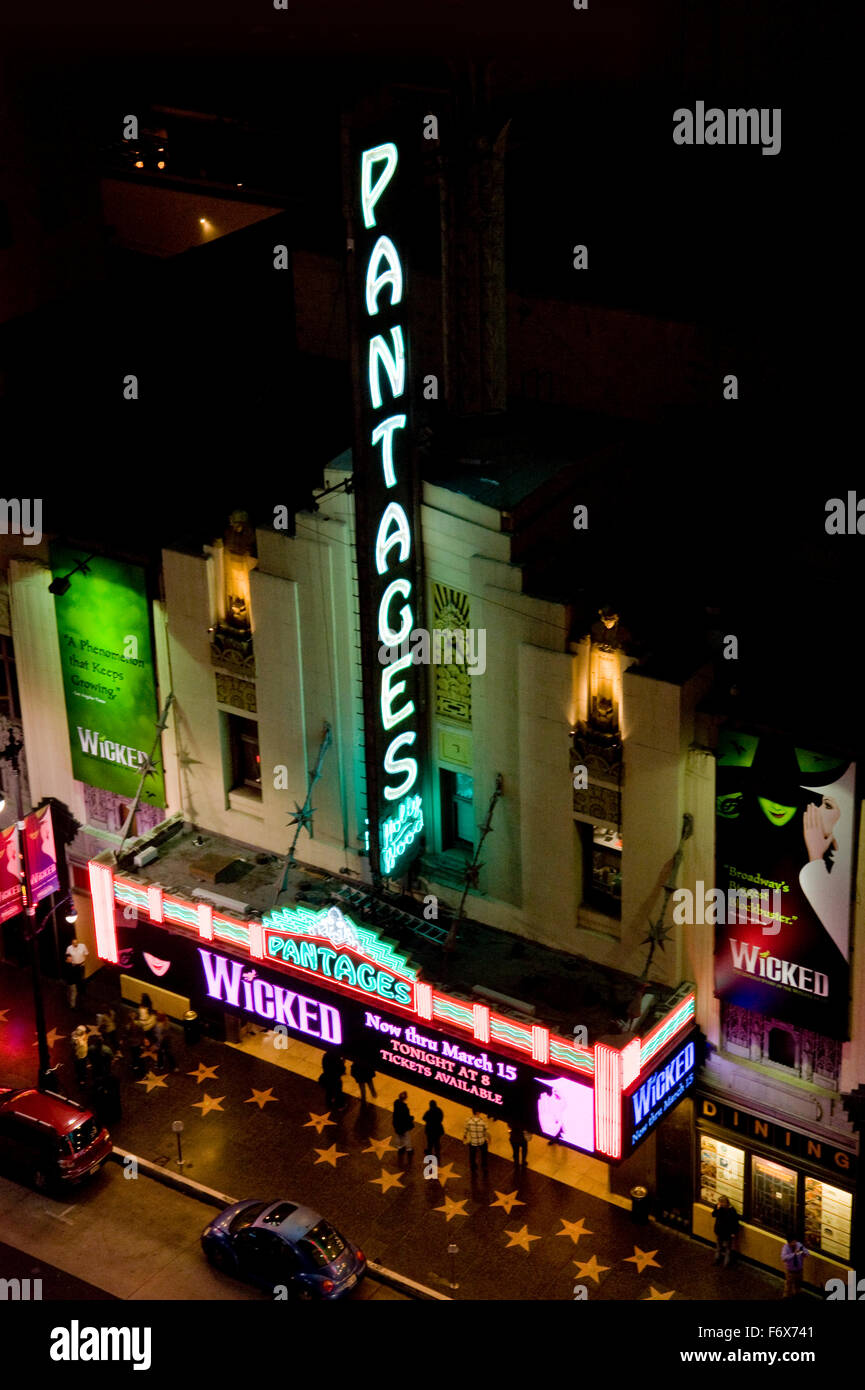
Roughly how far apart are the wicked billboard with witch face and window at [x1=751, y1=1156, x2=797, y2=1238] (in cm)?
376

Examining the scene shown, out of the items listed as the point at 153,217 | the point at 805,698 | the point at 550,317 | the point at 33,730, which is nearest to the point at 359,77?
the point at 550,317

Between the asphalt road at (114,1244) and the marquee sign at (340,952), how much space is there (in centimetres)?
585

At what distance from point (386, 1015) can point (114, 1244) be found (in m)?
7.60

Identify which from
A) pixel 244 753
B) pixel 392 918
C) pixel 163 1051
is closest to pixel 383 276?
pixel 244 753

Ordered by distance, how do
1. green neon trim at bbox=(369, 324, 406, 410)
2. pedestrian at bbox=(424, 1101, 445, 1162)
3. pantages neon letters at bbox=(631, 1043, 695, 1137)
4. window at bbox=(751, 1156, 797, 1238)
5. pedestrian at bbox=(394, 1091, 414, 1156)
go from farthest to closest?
pedestrian at bbox=(394, 1091, 414, 1156) → pedestrian at bbox=(424, 1101, 445, 1162) → window at bbox=(751, 1156, 797, 1238) → pantages neon letters at bbox=(631, 1043, 695, 1137) → green neon trim at bbox=(369, 324, 406, 410)

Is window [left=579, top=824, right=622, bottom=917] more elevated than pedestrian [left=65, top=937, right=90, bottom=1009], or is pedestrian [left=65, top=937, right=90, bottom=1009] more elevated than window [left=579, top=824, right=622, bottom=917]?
window [left=579, top=824, right=622, bottom=917]

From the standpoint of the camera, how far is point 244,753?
4038 centimetres

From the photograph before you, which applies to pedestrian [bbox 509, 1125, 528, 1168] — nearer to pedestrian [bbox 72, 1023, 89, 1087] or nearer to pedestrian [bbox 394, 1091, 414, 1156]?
pedestrian [bbox 394, 1091, 414, 1156]

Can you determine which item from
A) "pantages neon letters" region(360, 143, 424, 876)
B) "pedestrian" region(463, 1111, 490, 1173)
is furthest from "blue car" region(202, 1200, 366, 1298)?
"pantages neon letters" region(360, 143, 424, 876)

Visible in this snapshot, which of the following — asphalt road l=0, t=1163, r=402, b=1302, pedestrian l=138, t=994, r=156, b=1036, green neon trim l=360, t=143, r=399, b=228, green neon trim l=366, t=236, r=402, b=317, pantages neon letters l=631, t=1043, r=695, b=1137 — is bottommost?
asphalt road l=0, t=1163, r=402, b=1302

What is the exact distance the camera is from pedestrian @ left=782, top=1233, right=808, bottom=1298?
34469 mm

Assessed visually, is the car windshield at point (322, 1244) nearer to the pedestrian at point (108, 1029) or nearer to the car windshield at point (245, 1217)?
the car windshield at point (245, 1217)

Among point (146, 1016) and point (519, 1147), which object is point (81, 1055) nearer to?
point (146, 1016)

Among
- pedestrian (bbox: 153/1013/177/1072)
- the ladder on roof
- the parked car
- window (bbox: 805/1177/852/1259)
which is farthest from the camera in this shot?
pedestrian (bbox: 153/1013/177/1072)
